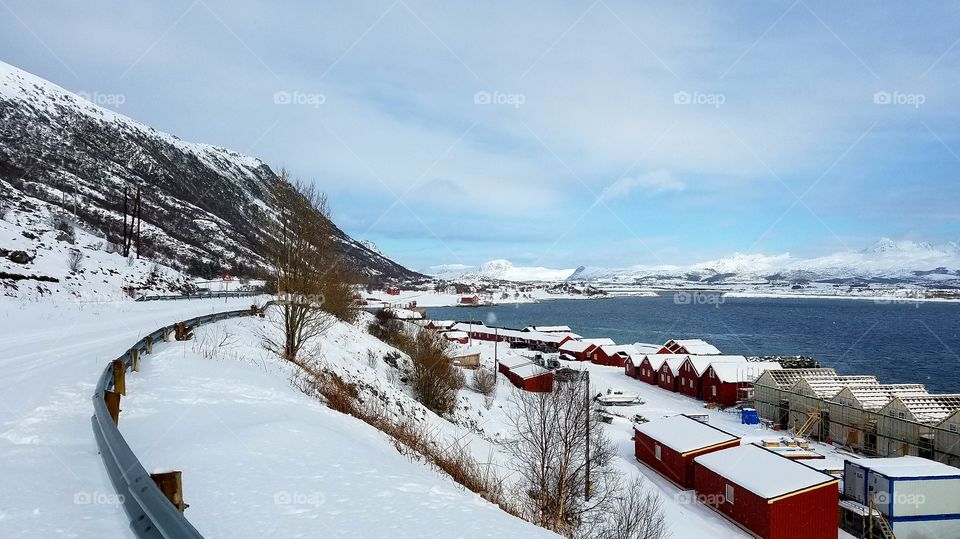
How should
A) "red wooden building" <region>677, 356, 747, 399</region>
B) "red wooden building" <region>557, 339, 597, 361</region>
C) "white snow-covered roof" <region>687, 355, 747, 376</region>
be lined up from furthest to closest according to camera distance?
"red wooden building" <region>557, 339, 597, 361</region> → "red wooden building" <region>677, 356, 747, 399</region> → "white snow-covered roof" <region>687, 355, 747, 376</region>

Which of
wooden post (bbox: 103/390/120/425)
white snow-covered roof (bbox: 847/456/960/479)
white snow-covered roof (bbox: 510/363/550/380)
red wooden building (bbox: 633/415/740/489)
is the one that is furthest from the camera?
white snow-covered roof (bbox: 510/363/550/380)

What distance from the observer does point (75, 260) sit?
30688 millimetres

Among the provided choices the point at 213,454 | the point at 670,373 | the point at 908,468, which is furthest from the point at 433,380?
the point at 670,373

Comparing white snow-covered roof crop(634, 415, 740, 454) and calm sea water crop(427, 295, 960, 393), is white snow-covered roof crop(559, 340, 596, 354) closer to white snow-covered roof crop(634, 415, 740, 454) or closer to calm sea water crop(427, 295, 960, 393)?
calm sea water crop(427, 295, 960, 393)

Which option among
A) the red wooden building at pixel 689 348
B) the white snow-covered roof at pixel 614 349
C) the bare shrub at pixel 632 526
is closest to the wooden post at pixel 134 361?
the bare shrub at pixel 632 526

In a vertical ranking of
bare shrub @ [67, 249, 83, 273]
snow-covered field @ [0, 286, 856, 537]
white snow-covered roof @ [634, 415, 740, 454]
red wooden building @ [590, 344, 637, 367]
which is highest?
bare shrub @ [67, 249, 83, 273]

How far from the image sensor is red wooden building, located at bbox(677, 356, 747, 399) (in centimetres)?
4453

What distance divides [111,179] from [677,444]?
397ft

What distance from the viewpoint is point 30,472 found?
16.4 feet

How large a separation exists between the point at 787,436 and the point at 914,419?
261 inches

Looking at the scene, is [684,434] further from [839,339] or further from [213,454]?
[839,339]

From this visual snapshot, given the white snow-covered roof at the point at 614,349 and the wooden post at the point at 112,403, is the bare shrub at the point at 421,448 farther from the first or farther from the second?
the white snow-covered roof at the point at 614,349

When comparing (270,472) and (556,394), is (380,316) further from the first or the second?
(270,472)

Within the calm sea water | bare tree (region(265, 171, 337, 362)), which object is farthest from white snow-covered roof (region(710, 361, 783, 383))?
bare tree (region(265, 171, 337, 362))
